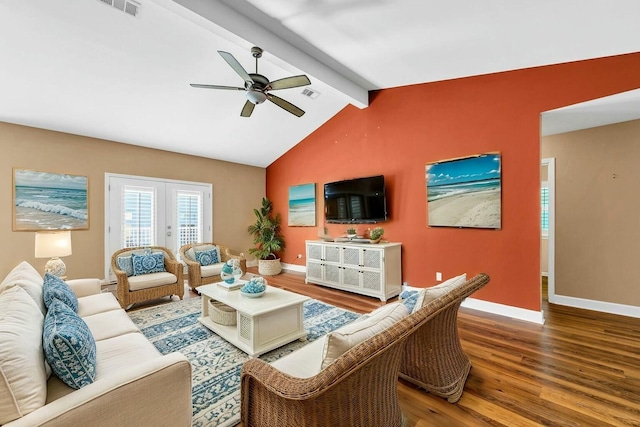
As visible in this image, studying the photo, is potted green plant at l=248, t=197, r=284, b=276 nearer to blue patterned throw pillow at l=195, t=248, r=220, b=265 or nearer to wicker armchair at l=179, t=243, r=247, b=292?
blue patterned throw pillow at l=195, t=248, r=220, b=265

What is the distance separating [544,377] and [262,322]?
2312 mm

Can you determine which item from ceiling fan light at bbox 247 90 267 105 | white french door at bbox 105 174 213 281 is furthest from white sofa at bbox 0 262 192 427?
white french door at bbox 105 174 213 281

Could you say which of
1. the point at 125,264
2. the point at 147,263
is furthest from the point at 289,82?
the point at 125,264

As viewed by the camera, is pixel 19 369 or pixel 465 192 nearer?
pixel 19 369

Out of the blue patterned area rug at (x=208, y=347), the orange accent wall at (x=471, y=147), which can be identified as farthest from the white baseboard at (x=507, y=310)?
the blue patterned area rug at (x=208, y=347)

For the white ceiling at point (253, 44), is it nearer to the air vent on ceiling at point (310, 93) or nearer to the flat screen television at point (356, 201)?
the air vent on ceiling at point (310, 93)

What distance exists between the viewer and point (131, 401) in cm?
114

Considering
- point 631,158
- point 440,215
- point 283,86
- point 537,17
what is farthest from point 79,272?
point 631,158

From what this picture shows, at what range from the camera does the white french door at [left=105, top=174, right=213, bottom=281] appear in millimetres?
4660

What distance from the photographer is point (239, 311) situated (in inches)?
97.2

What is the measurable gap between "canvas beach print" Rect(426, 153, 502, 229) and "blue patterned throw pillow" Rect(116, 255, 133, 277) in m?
4.44

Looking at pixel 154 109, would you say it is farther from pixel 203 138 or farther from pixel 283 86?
pixel 283 86

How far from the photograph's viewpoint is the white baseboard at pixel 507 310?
3.10m

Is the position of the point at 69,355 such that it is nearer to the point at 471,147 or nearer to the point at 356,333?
the point at 356,333
